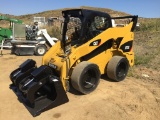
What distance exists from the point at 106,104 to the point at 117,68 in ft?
5.71

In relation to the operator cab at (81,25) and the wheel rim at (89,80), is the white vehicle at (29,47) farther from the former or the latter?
the wheel rim at (89,80)

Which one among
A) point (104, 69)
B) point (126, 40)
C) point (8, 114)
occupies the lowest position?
point (8, 114)

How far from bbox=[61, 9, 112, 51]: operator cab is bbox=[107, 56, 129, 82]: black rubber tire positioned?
3.25 ft

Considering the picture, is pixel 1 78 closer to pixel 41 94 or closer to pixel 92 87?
pixel 41 94

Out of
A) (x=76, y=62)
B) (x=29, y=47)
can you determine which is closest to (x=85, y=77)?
(x=76, y=62)

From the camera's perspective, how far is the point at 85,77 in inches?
249

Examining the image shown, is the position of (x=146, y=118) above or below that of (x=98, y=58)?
below

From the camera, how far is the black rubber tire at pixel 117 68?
23.4ft

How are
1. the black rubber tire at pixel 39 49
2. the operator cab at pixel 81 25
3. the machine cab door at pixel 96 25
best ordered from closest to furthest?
the operator cab at pixel 81 25
the machine cab door at pixel 96 25
the black rubber tire at pixel 39 49

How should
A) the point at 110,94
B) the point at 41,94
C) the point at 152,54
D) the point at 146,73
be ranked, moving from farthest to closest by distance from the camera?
the point at 152,54 < the point at 146,73 < the point at 110,94 < the point at 41,94

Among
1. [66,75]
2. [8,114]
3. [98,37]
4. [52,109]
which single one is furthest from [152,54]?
[8,114]

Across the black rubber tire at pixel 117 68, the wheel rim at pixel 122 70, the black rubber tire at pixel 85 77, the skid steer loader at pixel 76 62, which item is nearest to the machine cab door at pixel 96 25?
the skid steer loader at pixel 76 62

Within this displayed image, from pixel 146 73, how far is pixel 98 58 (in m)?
2.37

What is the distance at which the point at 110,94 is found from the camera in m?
6.41
